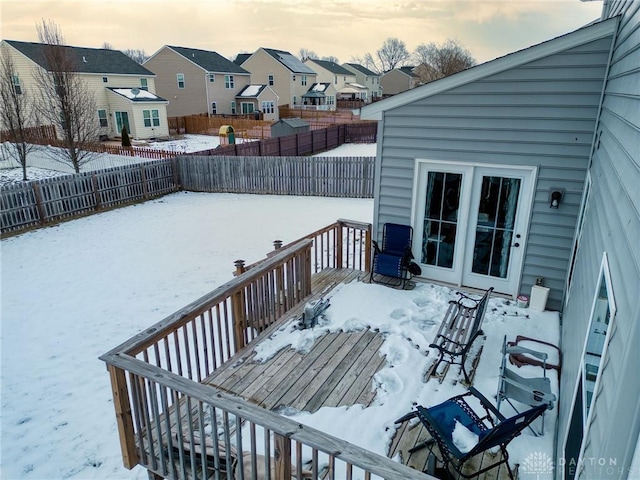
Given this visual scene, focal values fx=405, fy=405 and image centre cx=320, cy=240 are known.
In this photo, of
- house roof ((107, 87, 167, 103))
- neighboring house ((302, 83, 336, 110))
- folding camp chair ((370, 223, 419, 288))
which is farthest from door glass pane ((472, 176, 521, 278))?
neighboring house ((302, 83, 336, 110))

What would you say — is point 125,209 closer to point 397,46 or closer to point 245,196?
point 245,196

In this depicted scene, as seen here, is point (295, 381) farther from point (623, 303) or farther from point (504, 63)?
point (504, 63)

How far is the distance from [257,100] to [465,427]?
33145 mm

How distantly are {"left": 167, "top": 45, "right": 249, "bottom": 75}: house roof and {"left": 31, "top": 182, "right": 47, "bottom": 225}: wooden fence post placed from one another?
23.7 meters

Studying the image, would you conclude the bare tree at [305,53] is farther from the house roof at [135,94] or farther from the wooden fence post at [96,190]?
the wooden fence post at [96,190]

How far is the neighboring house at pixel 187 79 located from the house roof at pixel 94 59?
3.39 meters

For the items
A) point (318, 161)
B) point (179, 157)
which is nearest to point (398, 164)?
point (318, 161)

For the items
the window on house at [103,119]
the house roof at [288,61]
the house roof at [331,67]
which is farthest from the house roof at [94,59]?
the house roof at [331,67]

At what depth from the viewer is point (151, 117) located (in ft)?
82.6

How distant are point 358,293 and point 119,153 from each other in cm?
1577

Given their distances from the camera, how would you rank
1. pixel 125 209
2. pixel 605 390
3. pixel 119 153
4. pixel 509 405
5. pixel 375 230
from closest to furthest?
pixel 605 390 < pixel 509 405 < pixel 375 230 < pixel 125 209 < pixel 119 153

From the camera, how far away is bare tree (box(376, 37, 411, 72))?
74.1 metres

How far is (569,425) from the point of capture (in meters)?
→ 2.37

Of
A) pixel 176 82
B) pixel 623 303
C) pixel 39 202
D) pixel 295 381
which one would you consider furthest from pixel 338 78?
pixel 623 303
